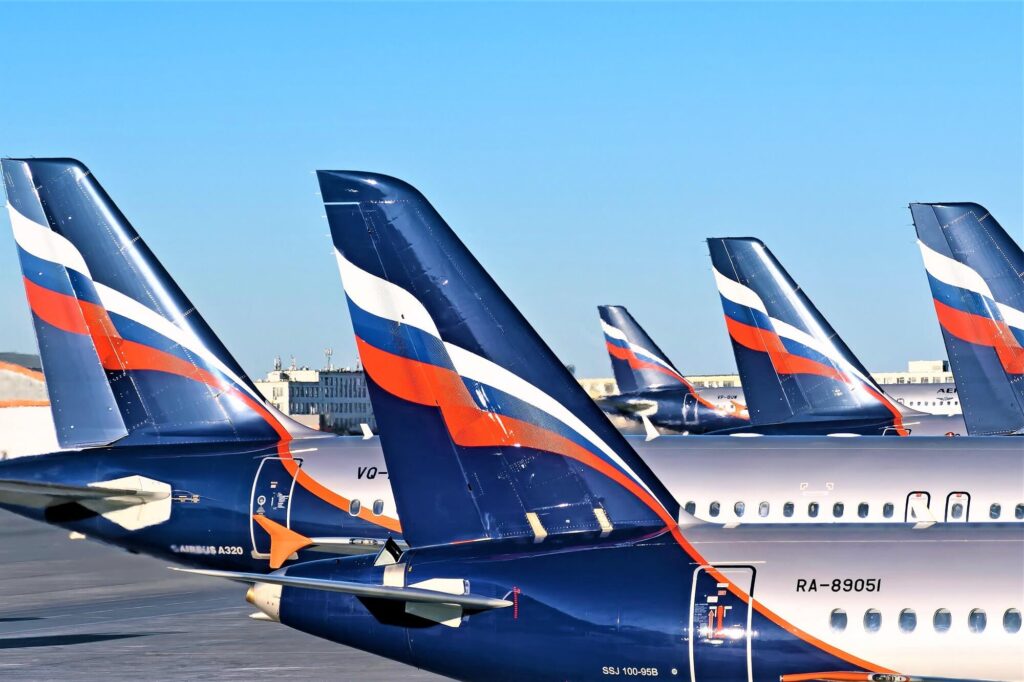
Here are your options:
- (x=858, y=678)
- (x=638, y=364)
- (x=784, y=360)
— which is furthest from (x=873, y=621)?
(x=638, y=364)

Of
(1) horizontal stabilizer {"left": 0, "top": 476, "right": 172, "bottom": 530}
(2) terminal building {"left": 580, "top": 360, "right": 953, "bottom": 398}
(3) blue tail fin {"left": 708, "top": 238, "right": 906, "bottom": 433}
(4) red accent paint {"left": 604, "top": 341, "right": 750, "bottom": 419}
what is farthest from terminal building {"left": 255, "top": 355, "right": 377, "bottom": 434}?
(1) horizontal stabilizer {"left": 0, "top": 476, "right": 172, "bottom": 530}

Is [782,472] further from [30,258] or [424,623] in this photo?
[30,258]

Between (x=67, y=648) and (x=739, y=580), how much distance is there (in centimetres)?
1543

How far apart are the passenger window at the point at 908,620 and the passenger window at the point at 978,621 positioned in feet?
1.54

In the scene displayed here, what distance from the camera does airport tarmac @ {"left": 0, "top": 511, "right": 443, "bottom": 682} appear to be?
2284cm

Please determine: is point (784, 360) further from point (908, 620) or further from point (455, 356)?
point (908, 620)

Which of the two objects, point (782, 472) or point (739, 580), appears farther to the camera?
point (782, 472)

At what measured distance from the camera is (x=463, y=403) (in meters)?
15.1

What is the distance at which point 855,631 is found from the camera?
13430 millimetres

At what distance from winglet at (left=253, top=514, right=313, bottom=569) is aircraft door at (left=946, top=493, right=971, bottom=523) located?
10.6 meters

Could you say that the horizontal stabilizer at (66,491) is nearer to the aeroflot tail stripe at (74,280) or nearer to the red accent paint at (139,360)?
the red accent paint at (139,360)

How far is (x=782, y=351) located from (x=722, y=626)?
2773cm

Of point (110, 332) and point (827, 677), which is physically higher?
point (110, 332)

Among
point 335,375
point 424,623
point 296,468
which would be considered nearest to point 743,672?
point 424,623
